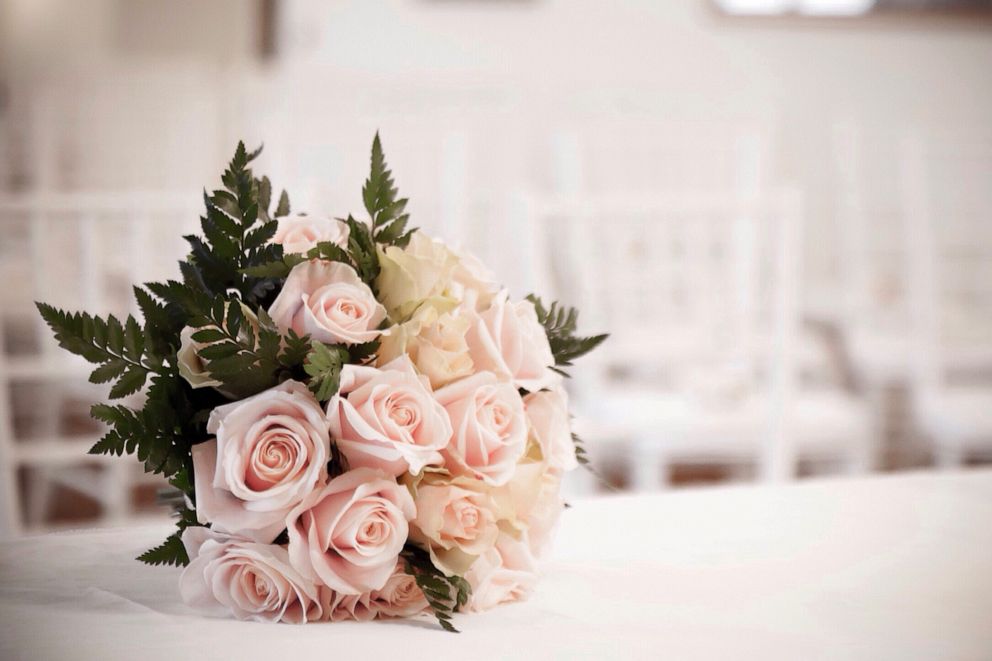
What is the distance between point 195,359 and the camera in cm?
56

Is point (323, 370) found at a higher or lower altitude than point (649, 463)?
higher

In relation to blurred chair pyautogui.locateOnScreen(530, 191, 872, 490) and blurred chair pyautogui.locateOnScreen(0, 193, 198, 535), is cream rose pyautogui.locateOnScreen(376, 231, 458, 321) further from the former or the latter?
blurred chair pyautogui.locateOnScreen(530, 191, 872, 490)

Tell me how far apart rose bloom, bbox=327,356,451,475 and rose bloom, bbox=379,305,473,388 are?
0.02 m

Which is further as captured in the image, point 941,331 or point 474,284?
point 941,331

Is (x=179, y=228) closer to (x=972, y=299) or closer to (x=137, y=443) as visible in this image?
(x=137, y=443)

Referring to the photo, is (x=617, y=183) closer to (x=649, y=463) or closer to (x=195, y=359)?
(x=649, y=463)

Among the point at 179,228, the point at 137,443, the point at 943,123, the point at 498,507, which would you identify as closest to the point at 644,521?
the point at 498,507

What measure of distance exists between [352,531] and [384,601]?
7 cm

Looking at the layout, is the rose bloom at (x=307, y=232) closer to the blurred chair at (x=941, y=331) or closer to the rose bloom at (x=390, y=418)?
the rose bloom at (x=390, y=418)

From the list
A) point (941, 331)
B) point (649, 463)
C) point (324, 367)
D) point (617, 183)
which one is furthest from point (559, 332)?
point (617, 183)

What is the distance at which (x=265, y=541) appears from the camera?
0.55m

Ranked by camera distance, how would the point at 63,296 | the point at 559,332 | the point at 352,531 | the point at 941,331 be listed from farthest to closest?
the point at 941,331, the point at 63,296, the point at 559,332, the point at 352,531

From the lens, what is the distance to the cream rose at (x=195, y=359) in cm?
55

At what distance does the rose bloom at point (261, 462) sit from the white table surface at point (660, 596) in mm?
63
